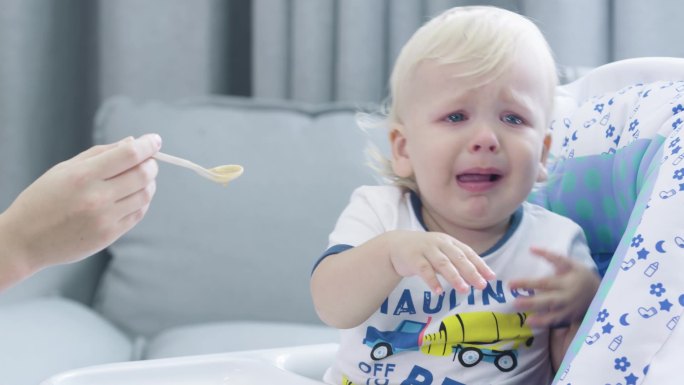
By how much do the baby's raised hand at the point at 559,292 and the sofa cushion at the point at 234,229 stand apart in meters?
0.76

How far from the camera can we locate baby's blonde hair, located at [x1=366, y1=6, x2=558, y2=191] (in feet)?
2.91

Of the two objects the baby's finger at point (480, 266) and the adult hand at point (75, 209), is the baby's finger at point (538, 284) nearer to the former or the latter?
the baby's finger at point (480, 266)

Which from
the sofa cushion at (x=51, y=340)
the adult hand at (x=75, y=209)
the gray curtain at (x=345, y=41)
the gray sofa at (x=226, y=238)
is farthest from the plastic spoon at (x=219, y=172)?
the gray curtain at (x=345, y=41)

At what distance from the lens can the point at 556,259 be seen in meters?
0.84

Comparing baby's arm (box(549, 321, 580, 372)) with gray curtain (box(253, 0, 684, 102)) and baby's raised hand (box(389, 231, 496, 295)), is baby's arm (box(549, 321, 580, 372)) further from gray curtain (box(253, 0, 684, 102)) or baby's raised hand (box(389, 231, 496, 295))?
gray curtain (box(253, 0, 684, 102))

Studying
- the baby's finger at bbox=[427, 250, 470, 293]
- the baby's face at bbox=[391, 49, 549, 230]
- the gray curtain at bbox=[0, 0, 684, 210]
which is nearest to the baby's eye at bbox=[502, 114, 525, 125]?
the baby's face at bbox=[391, 49, 549, 230]

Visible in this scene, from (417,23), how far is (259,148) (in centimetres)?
52

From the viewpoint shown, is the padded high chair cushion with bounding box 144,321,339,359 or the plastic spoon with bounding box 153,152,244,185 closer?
the plastic spoon with bounding box 153,152,244,185

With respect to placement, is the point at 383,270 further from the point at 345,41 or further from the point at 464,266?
the point at 345,41

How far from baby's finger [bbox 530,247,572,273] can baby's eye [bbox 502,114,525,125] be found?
0.43 ft

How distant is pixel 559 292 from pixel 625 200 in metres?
0.11

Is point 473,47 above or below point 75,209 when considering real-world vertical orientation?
above

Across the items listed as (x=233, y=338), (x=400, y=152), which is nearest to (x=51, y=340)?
(x=233, y=338)

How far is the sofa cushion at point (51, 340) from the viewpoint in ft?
3.90
